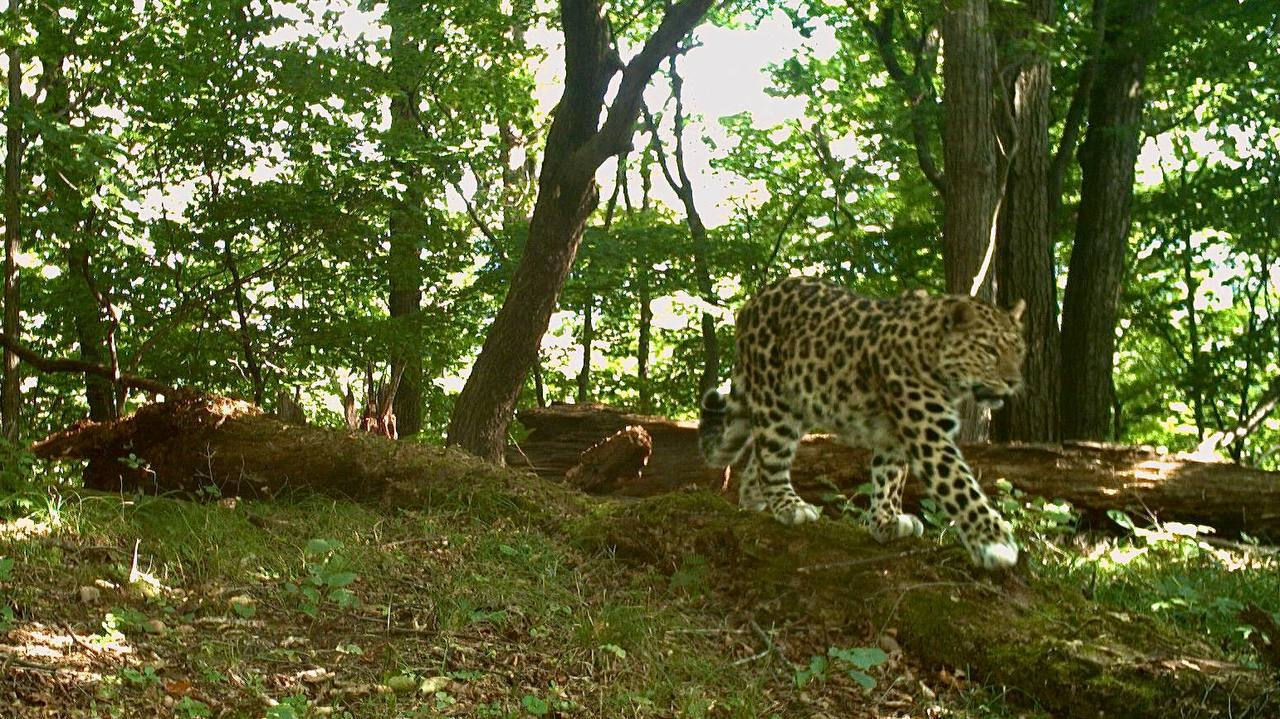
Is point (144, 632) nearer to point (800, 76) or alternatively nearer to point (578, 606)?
point (578, 606)

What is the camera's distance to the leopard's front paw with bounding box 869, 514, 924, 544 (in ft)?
22.2

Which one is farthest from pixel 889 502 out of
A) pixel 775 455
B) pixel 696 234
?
pixel 696 234

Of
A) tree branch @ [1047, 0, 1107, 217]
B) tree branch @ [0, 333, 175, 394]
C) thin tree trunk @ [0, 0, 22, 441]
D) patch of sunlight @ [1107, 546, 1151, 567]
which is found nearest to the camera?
patch of sunlight @ [1107, 546, 1151, 567]

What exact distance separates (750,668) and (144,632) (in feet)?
9.58

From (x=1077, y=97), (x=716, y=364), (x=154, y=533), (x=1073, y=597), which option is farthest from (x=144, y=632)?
(x=716, y=364)

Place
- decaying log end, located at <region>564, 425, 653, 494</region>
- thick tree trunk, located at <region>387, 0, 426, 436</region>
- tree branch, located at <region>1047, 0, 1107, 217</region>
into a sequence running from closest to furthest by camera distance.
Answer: decaying log end, located at <region>564, 425, 653, 494</region> < thick tree trunk, located at <region>387, 0, 426, 436</region> < tree branch, located at <region>1047, 0, 1107, 217</region>

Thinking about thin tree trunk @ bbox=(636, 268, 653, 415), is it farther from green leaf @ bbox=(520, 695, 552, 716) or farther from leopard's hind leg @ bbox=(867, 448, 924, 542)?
green leaf @ bbox=(520, 695, 552, 716)

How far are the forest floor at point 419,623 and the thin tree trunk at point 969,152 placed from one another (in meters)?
4.13

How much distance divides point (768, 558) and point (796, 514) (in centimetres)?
47

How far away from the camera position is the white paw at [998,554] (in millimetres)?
5953

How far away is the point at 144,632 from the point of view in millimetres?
5023

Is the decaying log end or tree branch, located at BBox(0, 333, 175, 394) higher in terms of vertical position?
tree branch, located at BBox(0, 333, 175, 394)

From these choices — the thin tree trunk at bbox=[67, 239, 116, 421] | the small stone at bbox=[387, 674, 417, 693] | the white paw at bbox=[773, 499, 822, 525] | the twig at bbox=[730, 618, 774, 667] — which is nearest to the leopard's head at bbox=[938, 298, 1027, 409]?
the white paw at bbox=[773, 499, 822, 525]

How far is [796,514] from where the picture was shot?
699cm
